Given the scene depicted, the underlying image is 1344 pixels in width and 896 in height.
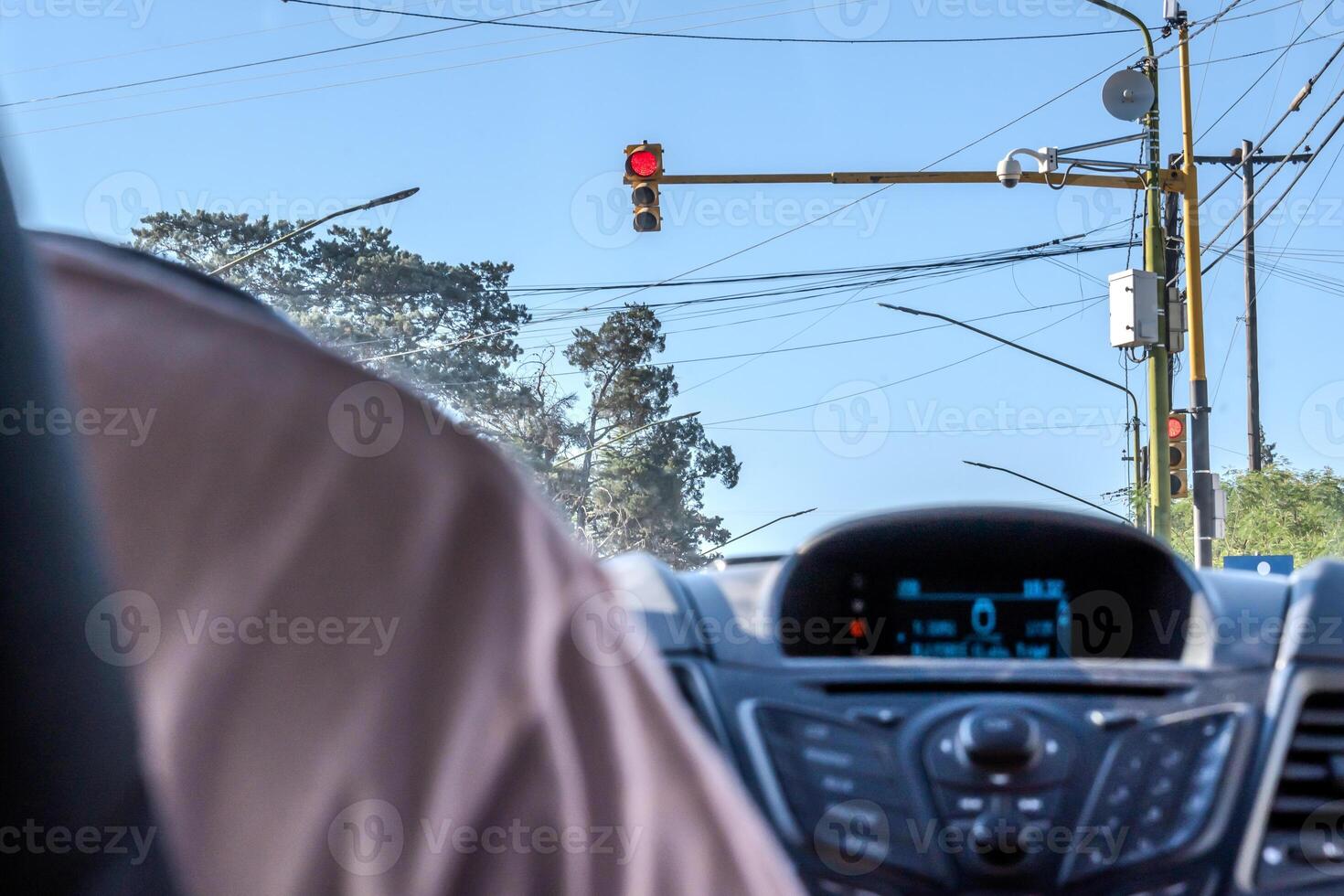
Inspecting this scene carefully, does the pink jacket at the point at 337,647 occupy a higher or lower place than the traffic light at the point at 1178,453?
higher

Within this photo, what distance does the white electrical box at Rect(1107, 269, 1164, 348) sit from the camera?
937cm

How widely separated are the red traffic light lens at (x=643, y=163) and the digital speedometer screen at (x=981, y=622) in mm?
8237

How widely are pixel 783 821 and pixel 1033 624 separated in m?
0.95

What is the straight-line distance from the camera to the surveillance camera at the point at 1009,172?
37.6 feet

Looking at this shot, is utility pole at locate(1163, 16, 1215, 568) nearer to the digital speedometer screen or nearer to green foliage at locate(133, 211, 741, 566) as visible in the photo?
green foliage at locate(133, 211, 741, 566)

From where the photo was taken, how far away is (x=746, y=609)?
10.1 ft

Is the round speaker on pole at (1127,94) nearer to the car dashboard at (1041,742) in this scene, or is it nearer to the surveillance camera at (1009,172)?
the surveillance camera at (1009,172)

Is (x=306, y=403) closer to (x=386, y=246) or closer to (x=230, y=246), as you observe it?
(x=230, y=246)

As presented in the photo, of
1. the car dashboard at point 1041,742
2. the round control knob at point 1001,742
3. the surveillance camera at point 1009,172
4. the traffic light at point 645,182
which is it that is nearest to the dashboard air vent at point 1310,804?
the car dashboard at point 1041,742

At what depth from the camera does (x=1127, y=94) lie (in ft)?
33.9

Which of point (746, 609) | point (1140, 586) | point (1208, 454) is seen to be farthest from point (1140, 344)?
A: point (746, 609)

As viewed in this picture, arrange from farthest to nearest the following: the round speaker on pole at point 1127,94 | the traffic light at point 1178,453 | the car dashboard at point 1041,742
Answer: the traffic light at point 1178,453 < the round speaker on pole at point 1127,94 < the car dashboard at point 1041,742

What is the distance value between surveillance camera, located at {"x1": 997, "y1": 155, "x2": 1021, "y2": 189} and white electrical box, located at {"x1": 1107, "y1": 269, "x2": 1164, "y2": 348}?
2.17 meters

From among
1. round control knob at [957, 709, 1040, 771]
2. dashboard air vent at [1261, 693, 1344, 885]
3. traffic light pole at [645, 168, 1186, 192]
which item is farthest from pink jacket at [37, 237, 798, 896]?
traffic light pole at [645, 168, 1186, 192]
